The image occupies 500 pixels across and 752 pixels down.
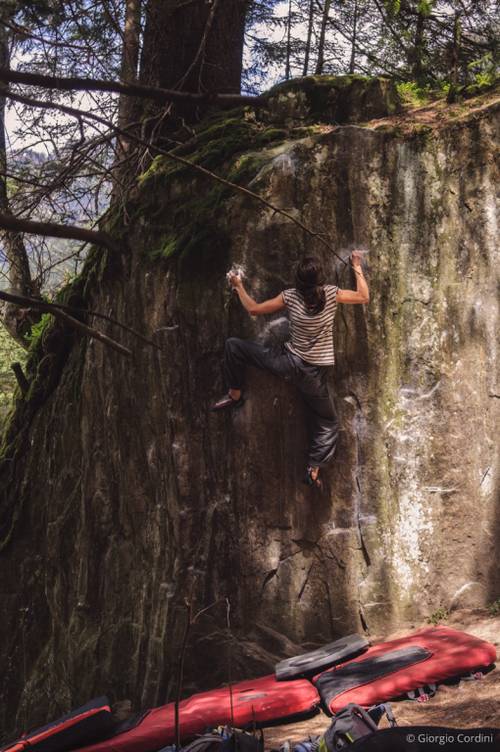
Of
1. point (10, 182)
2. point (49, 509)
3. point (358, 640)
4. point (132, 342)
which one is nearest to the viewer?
point (358, 640)

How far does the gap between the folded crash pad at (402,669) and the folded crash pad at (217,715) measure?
0.61 ft

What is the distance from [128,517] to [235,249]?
9.27 ft

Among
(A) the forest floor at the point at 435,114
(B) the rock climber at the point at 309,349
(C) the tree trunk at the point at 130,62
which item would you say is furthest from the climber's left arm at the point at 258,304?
(C) the tree trunk at the point at 130,62

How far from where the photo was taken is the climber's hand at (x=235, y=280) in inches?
259

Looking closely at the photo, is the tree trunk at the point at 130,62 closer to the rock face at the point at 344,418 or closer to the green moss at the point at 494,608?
the rock face at the point at 344,418

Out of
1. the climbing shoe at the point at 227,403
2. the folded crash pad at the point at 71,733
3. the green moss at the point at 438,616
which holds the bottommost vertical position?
the folded crash pad at the point at 71,733

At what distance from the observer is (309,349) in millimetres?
6445

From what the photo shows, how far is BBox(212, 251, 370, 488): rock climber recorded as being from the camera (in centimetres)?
632

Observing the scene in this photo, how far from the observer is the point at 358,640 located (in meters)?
6.21

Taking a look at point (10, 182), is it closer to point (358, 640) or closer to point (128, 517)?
point (128, 517)

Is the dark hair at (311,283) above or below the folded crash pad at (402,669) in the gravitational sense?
above

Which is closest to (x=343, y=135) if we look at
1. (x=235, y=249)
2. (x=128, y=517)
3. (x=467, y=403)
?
(x=235, y=249)

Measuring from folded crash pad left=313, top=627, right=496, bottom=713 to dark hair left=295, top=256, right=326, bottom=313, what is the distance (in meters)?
2.68

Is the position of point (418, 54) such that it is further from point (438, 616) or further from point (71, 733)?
point (71, 733)
